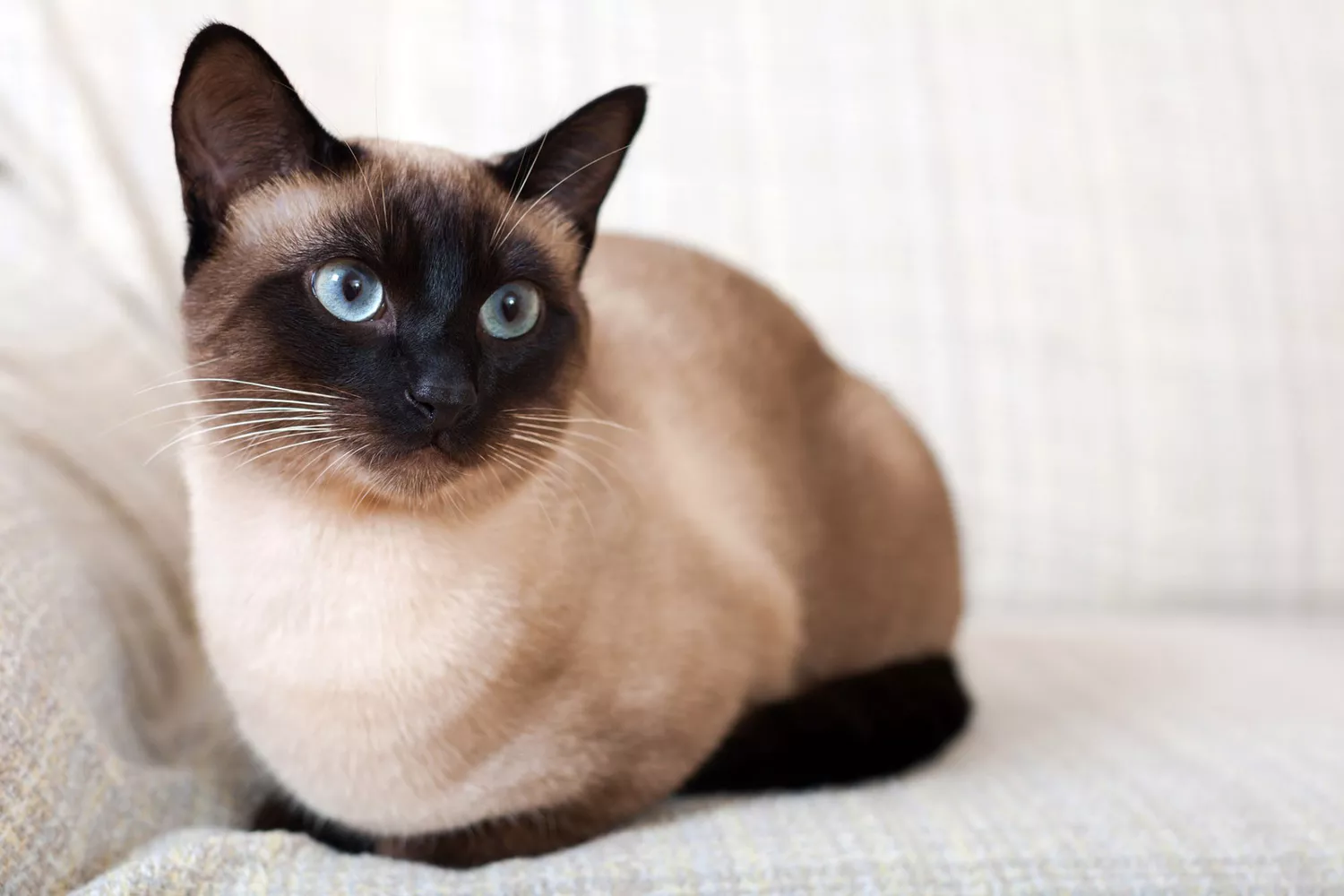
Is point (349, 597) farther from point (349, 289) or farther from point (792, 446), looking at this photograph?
point (792, 446)

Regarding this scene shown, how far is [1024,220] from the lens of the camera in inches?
82.5

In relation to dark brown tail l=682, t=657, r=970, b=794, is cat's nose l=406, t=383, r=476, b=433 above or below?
above

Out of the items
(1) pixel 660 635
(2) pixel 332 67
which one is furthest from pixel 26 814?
(2) pixel 332 67

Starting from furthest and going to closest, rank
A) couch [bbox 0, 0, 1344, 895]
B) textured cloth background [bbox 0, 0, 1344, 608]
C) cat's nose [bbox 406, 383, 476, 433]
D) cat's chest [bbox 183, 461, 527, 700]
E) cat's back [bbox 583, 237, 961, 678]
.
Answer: textured cloth background [bbox 0, 0, 1344, 608] < couch [bbox 0, 0, 1344, 895] < cat's back [bbox 583, 237, 961, 678] < cat's chest [bbox 183, 461, 527, 700] < cat's nose [bbox 406, 383, 476, 433]

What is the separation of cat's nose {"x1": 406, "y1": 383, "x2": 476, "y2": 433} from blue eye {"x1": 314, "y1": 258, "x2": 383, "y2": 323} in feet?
0.27

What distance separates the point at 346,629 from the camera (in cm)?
102

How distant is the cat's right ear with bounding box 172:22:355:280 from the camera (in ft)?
3.02

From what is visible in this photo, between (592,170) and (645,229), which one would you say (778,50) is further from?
(592,170)

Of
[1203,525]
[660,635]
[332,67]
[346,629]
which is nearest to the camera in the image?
[346,629]

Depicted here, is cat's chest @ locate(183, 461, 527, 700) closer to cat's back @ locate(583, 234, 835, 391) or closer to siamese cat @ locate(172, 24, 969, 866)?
siamese cat @ locate(172, 24, 969, 866)

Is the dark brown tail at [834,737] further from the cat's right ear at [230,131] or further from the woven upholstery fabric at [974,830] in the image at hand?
the cat's right ear at [230,131]

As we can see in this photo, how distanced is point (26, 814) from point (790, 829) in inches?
24.4

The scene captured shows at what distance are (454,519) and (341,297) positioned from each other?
212 mm

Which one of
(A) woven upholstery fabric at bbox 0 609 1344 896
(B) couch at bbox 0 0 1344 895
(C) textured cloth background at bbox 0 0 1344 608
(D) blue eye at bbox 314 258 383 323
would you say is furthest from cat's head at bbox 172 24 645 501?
(C) textured cloth background at bbox 0 0 1344 608
